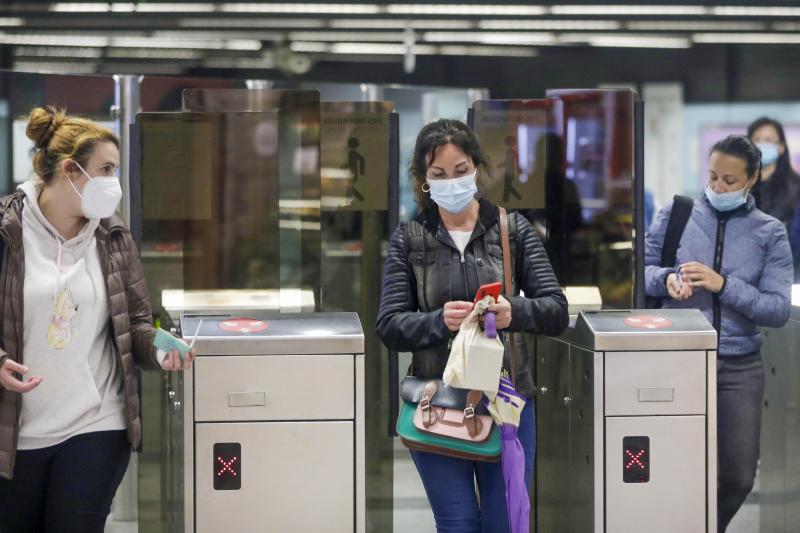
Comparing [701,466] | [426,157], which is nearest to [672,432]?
[701,466]

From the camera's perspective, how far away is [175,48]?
775 centimetres

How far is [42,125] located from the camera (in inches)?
111

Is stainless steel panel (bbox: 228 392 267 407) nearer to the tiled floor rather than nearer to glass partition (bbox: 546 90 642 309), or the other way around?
glass partition (bbox: 546 90 642 309)

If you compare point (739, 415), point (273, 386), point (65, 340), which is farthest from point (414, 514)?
point (65, 340)

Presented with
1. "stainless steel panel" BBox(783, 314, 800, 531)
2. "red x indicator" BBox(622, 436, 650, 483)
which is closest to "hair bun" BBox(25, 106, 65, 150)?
"red x indicator" BBox(622, 436, 650, 483)

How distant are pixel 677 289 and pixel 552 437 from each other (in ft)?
2.11

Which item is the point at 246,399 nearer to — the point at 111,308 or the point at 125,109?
the point at 111,308

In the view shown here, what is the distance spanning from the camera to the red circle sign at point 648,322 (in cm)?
338

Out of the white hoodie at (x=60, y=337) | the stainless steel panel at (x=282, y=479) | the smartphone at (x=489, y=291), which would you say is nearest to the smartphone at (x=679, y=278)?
the smartphone at (x=489, y=291)

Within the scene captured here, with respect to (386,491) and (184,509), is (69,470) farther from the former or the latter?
(386,491)

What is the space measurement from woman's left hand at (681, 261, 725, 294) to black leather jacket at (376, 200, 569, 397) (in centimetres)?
84

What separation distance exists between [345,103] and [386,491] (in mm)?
1485

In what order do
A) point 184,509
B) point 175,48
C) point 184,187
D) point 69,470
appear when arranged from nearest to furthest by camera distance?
point 69,470
point 184,509
point 184,187
point 175,48

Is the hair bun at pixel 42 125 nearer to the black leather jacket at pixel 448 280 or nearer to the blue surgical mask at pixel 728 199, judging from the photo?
the black leather jacket at pixel 448 280
